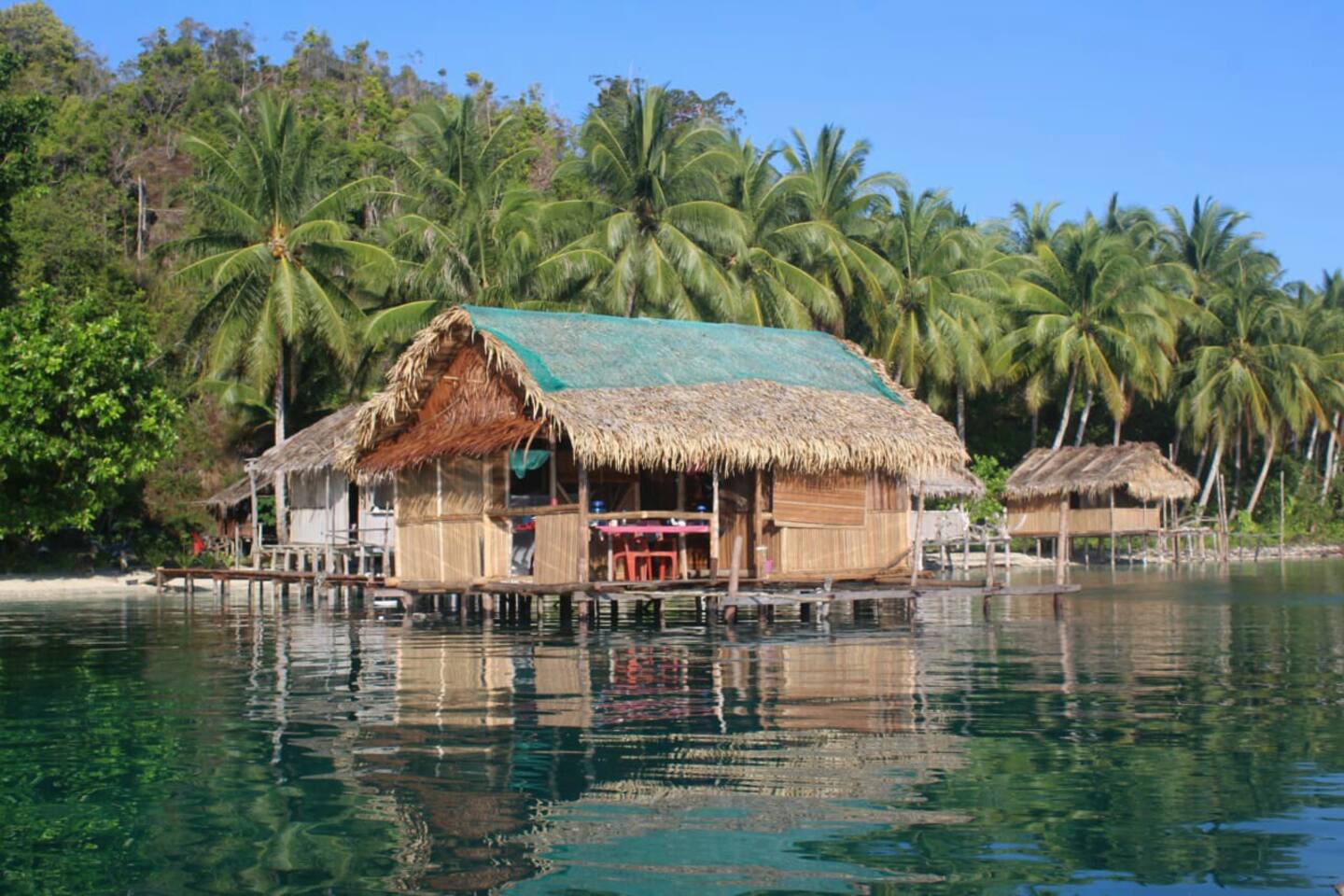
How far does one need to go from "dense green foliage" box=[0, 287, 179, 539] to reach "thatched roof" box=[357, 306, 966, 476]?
8075 mm

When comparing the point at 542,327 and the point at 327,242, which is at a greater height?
the point at 327,242

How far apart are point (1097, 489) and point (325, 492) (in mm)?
21420

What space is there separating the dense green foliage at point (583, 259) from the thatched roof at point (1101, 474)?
1225 millimetres

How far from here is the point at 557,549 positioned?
18.5 meters

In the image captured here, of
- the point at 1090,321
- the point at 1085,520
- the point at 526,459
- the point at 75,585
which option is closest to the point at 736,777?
the point at 526,459

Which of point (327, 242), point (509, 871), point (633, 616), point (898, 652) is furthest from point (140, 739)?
point (327, 242)

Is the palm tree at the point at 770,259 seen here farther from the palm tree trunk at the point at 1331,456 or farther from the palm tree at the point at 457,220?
the palm tree trunk at the point at 1331,456

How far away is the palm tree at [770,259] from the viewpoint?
33.0 metres

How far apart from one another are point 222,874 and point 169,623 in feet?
50.7

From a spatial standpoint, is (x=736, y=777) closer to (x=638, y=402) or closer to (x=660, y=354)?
(x=638, y=402)

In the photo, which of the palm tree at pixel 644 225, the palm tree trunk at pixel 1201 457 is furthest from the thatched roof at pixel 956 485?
the palm tree trunk at pixel 1201 457

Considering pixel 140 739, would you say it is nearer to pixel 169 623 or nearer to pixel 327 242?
pixel 169 623

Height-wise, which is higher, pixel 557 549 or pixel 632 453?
pixel 632 453

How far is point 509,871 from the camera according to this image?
20.9 ft
